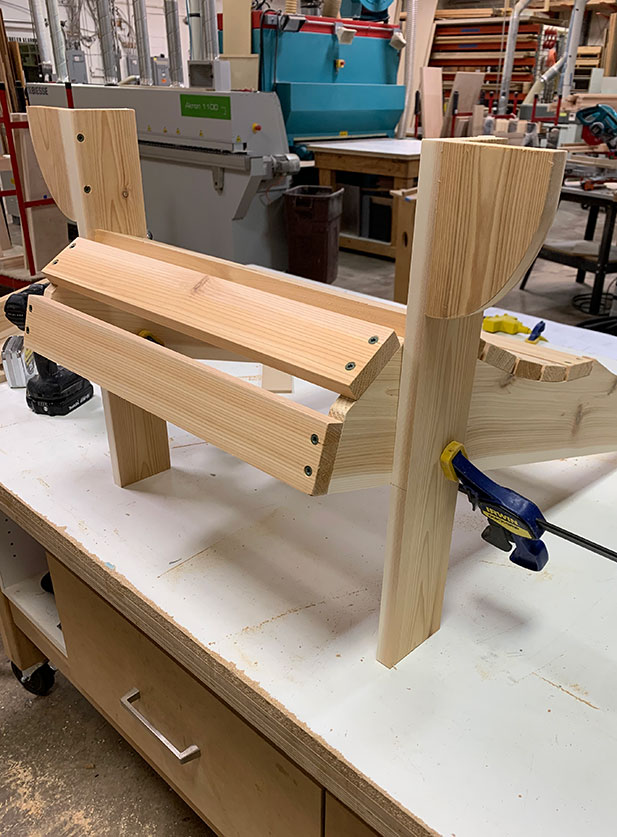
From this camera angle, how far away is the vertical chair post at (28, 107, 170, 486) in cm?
91

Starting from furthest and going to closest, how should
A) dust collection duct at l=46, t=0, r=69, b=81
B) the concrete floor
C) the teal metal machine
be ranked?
1. the teal metal machine
2. dust collection duct at l=46, t=0, r=69, b=81
3. the concrete floor

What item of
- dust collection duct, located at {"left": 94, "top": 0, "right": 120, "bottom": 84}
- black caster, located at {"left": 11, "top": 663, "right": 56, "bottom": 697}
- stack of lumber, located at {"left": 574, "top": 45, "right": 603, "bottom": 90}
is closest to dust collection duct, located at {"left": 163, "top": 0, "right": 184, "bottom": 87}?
dust collection duct, located at {"left": 94, "top": 0, "right": 120, "bottom": 84}

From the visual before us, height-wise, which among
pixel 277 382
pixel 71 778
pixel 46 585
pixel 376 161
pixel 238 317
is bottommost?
pixel 71 778

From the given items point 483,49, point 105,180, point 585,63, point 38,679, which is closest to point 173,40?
point 105,180

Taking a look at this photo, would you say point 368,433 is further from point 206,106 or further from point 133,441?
point 206,106

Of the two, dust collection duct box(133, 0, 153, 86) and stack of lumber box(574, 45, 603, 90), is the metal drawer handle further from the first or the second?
stack of lumber box(574, 45, 603, 90)

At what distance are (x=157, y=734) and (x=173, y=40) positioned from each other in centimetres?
336

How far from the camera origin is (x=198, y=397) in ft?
2.29

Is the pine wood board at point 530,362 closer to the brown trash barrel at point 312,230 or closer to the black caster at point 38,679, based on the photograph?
the black caster at point 38,679

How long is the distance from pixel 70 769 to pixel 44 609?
0.35 m

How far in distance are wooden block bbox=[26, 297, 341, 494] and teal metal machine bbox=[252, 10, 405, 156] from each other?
3.31 m

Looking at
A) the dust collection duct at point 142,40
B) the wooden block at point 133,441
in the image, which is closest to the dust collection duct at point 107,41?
the dust collection duct at point 142,40

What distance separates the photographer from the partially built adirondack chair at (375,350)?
0.51 m

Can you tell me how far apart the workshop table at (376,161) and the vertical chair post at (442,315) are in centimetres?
338
